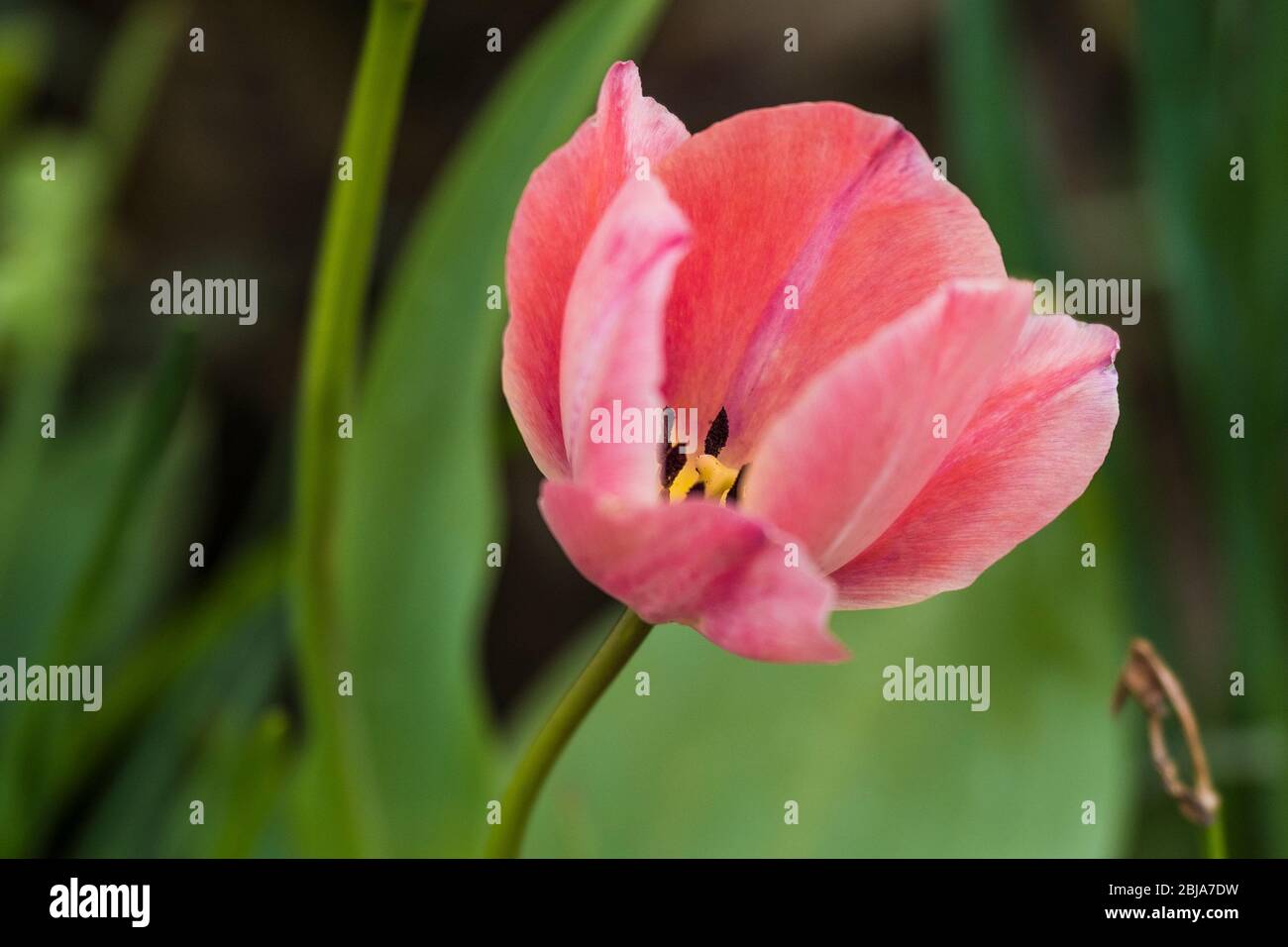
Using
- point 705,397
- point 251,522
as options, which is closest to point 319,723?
point 705,397

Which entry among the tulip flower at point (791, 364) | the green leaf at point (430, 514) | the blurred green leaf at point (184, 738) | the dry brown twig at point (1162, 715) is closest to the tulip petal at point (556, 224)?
the tulip flower at point (791, 364)

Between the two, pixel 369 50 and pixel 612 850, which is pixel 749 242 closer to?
pixel 369 50

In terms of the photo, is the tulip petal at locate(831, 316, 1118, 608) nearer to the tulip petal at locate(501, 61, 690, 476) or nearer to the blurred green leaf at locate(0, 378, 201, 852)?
the tulip petal at locate(501, 61, 690, 476)

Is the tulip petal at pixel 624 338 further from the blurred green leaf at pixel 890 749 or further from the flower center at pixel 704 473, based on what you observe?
the blurred green leaf at pixel 890 749

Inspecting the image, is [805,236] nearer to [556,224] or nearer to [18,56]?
[556,224]

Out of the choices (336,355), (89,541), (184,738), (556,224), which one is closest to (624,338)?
(556,224)

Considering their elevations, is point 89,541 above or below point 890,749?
above
